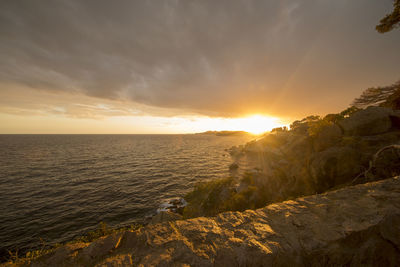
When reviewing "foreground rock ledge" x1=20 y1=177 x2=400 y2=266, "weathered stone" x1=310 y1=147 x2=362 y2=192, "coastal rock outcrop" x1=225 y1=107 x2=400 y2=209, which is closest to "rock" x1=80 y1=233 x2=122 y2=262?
"foreground rock ledge" x1=20 y1=177 x2=400 y2=266

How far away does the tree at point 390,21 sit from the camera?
10.5 m

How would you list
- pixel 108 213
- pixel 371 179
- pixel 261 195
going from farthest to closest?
pixel 108 213 → pixel 261 195 → pixel 371 179

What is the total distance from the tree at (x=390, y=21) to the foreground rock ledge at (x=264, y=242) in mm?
16343

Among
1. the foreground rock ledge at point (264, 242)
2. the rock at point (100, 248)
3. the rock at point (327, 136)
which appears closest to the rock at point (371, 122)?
the rock at point (327, 136)

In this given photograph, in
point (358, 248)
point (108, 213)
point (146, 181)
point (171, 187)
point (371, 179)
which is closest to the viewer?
point (358, 248)

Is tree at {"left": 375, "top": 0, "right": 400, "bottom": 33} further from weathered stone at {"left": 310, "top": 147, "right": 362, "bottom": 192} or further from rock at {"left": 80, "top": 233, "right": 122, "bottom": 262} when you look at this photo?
rock at {"left": 80, "top": 233, "right": 122, "bottom": 262}

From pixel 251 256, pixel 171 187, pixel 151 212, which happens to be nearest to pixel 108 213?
pixel 151 212

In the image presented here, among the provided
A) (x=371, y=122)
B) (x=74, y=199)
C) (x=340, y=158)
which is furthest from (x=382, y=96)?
(x=74, y=199)

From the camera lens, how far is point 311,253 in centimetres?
275

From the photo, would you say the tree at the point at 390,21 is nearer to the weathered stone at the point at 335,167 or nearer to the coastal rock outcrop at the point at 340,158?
the coastal rock outcrop at the point at 340,158

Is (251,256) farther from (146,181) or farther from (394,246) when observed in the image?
(146,181)

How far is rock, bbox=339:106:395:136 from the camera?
1119 centimetres

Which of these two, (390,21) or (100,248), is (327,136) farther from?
(100,248)

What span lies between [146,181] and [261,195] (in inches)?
720
